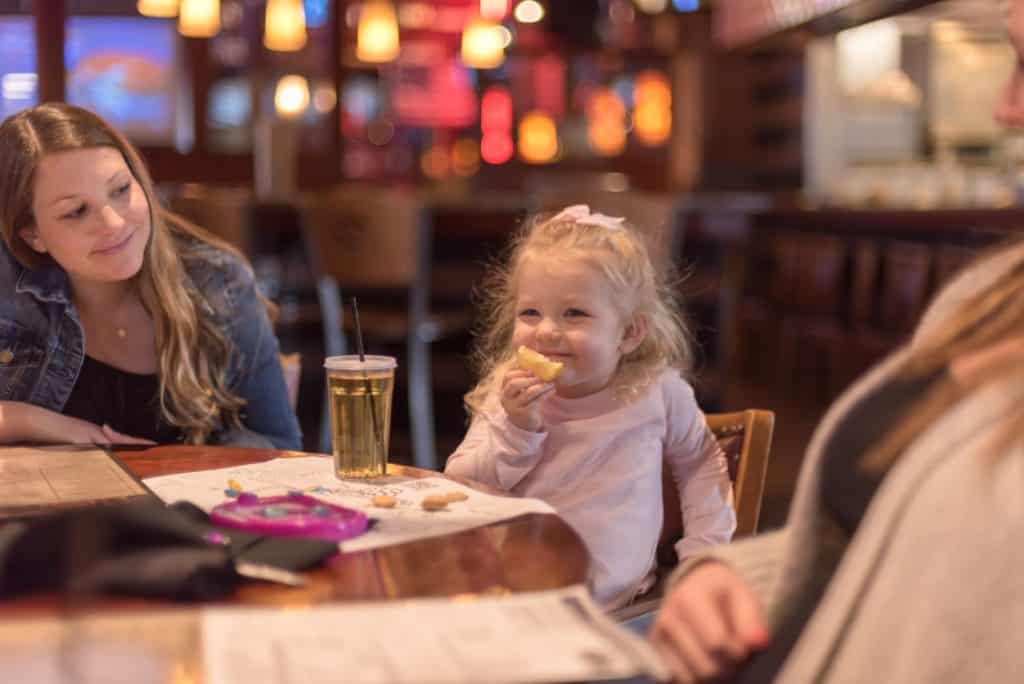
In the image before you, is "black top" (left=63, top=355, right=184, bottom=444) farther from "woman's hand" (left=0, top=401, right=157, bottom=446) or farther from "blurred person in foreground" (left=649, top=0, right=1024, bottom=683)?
"blurred person in foreground" (left=649, top=0, right=1024, bottom=683)

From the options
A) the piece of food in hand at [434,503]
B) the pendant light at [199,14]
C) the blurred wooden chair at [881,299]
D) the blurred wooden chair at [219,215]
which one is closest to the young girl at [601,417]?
the piece of food in hand at [434,503]

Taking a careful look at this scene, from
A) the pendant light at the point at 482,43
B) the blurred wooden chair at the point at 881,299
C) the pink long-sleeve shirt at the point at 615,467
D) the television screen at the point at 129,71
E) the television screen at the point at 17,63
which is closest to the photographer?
the pink long-sleeve shirt at the point at 615,467

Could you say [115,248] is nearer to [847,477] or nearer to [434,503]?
[434,503]

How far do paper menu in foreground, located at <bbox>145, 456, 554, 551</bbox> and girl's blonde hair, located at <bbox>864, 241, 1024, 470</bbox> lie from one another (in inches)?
18.2

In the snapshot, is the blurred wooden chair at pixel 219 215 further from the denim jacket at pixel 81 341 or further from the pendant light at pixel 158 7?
the pendant light at pixel 158 7

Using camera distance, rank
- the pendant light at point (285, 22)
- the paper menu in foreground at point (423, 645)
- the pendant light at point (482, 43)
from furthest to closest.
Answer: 1. the pendant light at point (482, 43)
2. the pendant light at point (285, 22)
3. the paper menu in foreground at point (423, 645)

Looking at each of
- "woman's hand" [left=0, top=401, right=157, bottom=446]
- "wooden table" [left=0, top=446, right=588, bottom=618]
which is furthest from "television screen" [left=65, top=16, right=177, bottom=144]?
"wooden table" [left=0, top=446, right=588, bottom=618]

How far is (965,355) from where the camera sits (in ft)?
3.47

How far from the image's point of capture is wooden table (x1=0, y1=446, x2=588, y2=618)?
1088mm

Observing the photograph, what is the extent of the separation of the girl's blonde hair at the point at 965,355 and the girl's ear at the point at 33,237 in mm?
1382

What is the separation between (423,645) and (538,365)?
0.73 metres

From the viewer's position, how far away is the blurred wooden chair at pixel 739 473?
188 cm

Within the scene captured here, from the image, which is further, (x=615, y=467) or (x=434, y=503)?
(x=615, y=467)

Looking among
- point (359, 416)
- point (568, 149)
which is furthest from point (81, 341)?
point (568, 149)
